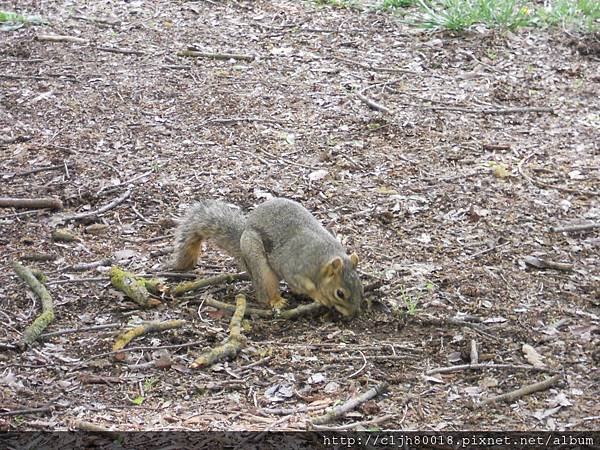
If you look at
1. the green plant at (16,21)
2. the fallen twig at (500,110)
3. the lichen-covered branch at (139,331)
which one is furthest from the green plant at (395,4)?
the lichen-covered branch at (139,331)

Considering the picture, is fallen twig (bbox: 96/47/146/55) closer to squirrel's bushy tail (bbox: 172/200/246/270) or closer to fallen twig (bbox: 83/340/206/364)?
squirrel's bushy tail (bbox: 172/200/246/270)

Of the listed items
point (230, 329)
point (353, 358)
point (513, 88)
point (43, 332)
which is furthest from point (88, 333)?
point (513, 88)

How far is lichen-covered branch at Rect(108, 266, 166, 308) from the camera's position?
473cm

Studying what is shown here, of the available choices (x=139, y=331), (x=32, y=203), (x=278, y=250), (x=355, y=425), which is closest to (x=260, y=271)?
(x=278, y=250)

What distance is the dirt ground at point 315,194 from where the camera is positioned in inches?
158

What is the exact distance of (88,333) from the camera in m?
4.48

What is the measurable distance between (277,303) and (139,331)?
0.83m

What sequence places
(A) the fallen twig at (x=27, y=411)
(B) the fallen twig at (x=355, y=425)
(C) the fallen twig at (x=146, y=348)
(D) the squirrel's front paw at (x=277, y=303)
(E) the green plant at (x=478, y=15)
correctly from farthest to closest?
(E) the green plant at (x=478, y=15) < (D) the squirrel's front paw at (x=277, y=303) < (C) the fallen twig at (x=146, y=348) < (A) the fallen twig at (x=27, y=411) < (B) the fallen twig at (x=355, y=425)

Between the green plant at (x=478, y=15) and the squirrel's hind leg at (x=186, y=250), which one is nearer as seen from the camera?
the squirrel's hind leg at (x=186, y=250)

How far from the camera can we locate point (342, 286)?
461 cm

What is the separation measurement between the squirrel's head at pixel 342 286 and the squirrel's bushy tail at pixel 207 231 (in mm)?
617

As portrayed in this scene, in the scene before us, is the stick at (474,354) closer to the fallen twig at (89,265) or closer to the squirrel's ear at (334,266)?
the squirrel's ear at (334,266)

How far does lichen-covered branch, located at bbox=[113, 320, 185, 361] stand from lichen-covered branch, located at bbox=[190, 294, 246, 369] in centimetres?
28

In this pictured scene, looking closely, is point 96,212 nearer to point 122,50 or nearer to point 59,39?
point 122,50
